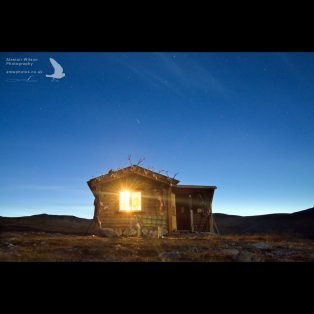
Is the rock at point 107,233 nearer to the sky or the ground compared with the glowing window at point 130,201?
nearer to the ground

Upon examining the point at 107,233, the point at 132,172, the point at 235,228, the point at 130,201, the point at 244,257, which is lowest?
the point at 244,257

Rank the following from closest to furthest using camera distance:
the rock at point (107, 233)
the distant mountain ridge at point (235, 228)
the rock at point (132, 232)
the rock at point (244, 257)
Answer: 1. the rock at point (244, 257)
2. the rock at point (107, 233)
3. the rock at point (132, 232)
4. the distant mountain ridge at point (235, 228)

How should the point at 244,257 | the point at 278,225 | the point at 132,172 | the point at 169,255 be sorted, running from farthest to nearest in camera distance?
the point at 278,225, the point at 132,172, the point at 169,255, the point at 244,257

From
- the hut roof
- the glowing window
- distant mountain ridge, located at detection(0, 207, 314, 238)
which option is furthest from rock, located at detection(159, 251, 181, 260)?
distant mountain ridge, located at detection(0, 207, 314, 238)

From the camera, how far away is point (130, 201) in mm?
12656

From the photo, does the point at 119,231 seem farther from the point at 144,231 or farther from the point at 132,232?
the point at 144,231

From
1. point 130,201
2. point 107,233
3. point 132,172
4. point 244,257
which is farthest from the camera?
point 132,172

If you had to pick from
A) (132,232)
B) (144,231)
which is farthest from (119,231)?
(144,231)

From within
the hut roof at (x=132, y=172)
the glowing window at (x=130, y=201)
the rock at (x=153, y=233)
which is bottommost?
the rock at (x=153, y=233)

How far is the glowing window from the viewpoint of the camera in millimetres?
12531

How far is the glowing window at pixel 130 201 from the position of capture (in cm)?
1253

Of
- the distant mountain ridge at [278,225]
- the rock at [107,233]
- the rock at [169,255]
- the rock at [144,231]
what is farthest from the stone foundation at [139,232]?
the distant mountain ridge at [278,225]

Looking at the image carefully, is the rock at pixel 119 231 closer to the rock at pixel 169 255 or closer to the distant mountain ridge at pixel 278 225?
the rock at pixel 169 255
